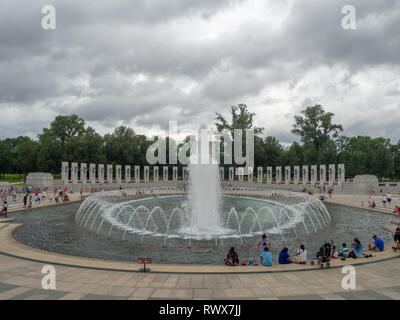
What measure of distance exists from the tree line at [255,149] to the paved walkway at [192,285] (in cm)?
6401

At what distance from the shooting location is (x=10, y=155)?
89312 mm

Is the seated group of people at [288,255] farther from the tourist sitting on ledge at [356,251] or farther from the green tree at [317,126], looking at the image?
the green tree at [317,126]

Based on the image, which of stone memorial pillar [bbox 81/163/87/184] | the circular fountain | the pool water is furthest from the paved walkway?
stone memorial pillar [bbox 81/163/87/184]

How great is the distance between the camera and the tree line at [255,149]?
6956cm

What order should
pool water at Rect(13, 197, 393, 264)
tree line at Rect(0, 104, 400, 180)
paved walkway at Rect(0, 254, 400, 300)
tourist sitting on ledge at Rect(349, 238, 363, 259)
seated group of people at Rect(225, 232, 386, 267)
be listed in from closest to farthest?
paved walkway at Rect(0, 254, 400, 300) < seated group of people at Rect(225, 232, 386, 267) < tourist sitting on ledge at Rect(349, 238, 363, 259) < pool water at Rect(13, 197, 393, 264) < tree line at Rect(0, 104, 400, 180)

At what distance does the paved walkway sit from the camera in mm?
7738

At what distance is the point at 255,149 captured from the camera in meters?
78.1

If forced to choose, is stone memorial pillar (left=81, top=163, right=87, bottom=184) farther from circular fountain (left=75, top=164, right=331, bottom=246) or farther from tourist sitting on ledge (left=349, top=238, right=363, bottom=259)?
tourist sitting on ledge (left=349, top=238, right=363, bottom=259)

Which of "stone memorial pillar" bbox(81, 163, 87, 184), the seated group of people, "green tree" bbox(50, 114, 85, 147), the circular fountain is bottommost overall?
the circular fountain


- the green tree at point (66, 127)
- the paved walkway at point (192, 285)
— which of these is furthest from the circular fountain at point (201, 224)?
the green tree at point (66, 127)

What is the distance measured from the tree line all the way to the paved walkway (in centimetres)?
6401

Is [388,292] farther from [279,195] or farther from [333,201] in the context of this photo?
[279,195]
